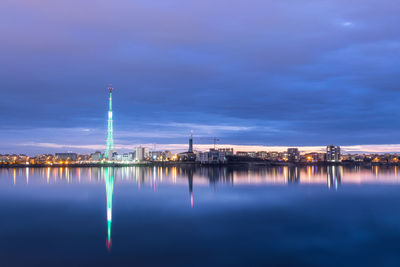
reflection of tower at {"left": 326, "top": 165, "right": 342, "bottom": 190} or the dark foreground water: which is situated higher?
the dark foreground water

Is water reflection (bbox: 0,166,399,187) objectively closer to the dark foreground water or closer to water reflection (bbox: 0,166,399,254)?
water reflection (bbox: 0,166,399,254)

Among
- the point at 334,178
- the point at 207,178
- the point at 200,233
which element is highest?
the point at 200,233

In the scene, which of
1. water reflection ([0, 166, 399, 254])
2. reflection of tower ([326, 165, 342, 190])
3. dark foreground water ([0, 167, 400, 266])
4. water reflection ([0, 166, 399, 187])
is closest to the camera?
dark foreground water ([0, 167, 400, 266])

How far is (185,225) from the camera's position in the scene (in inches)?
722

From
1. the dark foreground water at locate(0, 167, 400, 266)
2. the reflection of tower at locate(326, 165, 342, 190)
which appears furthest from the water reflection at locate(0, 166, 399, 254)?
the dark foreground water at locate(0, 167, 400, 266)

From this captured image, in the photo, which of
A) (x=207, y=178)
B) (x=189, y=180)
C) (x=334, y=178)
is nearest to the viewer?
(x=189, y=180)

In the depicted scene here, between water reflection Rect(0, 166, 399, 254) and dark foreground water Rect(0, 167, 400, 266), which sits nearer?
dark foreground water Rect(0, 167, 400, 266)

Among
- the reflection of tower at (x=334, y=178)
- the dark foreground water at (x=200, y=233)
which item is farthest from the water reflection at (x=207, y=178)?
the dark foreground water at (x=200, y=233)

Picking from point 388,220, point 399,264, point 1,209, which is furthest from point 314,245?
point 1,209

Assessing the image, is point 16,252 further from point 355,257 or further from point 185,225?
point 355,257

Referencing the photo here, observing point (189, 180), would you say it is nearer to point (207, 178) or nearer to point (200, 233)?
point (207, 178)

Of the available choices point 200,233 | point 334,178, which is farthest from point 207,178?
point 200,233

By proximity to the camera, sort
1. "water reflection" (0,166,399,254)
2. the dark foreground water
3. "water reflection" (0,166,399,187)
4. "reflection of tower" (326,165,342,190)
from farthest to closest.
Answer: "water reflection" (0,166,399,187) < "reflection of tower" (326,165,342,190) < "water reflection" (0,166,399,254) < the dark foreground water

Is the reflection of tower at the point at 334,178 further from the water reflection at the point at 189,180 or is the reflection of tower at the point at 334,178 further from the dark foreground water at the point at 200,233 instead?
the dark foreground water at the point at 200,233
